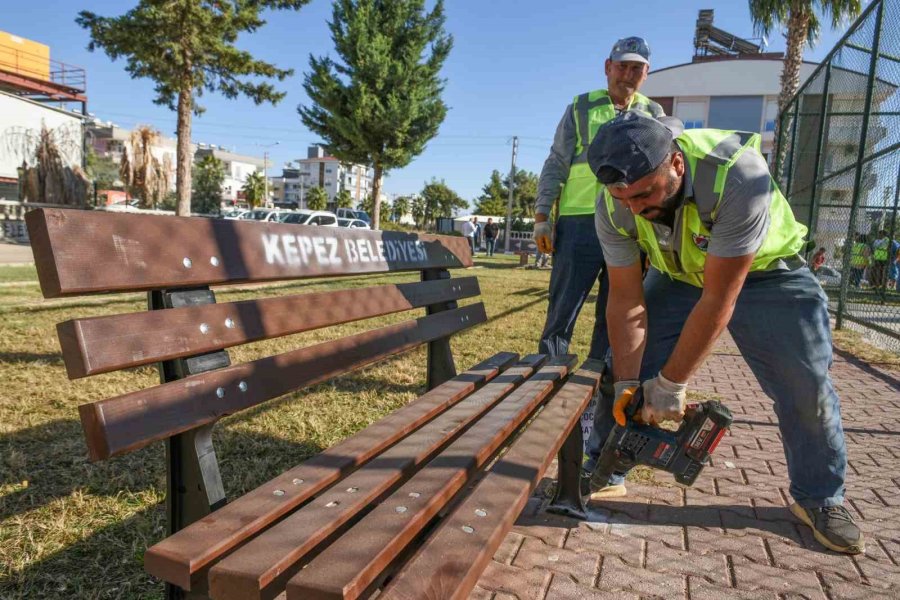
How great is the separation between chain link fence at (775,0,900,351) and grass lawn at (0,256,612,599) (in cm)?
421

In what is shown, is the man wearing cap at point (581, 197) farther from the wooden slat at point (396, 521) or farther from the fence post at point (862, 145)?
the fence post at point (862, 145)

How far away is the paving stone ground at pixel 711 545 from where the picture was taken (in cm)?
204

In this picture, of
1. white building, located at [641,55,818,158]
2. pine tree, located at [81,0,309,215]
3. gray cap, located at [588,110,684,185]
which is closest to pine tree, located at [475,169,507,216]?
white building, located at [641,55,818,158]

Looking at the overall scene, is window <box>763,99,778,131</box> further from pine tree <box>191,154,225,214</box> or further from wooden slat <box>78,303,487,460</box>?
pine tree <box>191,154,225,214</box>

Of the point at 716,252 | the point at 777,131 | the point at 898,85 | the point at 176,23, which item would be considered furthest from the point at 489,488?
the point at 176,23

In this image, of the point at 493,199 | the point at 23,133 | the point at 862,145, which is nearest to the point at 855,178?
the point at 862,145

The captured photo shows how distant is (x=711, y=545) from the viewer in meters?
2.33

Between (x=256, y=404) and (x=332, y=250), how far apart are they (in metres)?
0.76

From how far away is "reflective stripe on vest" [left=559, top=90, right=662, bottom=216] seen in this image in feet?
9.98

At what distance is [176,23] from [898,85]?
56.8ft

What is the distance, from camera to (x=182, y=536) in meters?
1.19

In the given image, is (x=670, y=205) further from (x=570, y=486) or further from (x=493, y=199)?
(x=493, y=199)

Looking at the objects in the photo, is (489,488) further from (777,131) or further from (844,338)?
(777,131)

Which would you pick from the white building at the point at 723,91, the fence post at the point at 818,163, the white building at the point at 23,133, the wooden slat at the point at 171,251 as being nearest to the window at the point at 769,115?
the white building at the point at 723,91
